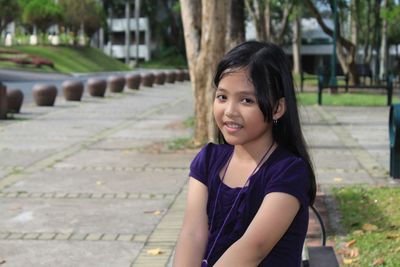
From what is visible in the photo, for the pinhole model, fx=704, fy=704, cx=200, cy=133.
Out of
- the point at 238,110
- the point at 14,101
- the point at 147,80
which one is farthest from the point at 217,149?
the point at 147,80

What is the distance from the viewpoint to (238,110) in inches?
94.4

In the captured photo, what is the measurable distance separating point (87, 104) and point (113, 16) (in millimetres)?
70728

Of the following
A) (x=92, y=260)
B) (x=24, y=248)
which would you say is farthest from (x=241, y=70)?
(x=24, y=248)

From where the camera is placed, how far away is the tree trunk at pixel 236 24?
14906 millimetres

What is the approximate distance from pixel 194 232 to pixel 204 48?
331 inches

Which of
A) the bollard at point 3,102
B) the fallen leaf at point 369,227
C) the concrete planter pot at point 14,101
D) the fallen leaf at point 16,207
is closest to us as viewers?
the fallen leaf at point 369,227

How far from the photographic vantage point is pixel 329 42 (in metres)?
84.1

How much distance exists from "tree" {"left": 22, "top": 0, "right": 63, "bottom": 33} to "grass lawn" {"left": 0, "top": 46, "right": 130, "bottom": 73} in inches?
112

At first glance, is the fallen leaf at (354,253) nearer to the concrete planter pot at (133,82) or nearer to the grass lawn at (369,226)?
the grass lawn at (369,226)

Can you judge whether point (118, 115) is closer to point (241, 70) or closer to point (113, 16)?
point (241, 70)

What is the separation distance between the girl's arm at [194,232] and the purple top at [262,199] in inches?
1.0

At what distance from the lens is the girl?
2334 mm

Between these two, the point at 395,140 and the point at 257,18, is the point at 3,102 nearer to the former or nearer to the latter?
the point at 395,140

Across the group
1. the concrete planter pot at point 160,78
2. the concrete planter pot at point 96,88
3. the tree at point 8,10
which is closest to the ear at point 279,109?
the concrete planter pot at point 96,88
